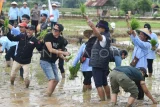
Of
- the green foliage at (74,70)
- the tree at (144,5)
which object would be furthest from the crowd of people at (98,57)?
the tree at (144,5)

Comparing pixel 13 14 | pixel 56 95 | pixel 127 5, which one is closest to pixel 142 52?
Answer: pixel 56 95

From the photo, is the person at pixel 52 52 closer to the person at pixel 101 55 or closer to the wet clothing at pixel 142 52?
the person at pixel 101 55

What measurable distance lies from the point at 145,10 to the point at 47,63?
2096 inches

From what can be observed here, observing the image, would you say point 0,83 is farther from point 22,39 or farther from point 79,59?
point 79,59

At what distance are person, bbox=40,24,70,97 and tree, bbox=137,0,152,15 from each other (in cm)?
4990

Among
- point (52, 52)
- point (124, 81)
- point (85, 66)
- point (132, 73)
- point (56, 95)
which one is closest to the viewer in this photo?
point (124, 81)

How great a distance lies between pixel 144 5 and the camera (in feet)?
195

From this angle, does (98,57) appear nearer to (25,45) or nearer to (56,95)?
(56,95)

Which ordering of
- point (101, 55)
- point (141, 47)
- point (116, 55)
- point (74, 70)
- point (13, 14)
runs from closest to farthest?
point (101, 55) → point (116, 55) → point (141, 47) → point (74, 70) → point (13, 14)

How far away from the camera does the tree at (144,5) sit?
2281 inches

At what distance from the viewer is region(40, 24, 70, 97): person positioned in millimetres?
8859

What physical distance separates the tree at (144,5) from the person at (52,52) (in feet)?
164

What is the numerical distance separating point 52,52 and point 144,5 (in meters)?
51.9

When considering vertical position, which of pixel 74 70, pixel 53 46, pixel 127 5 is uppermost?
pixel 53 46
